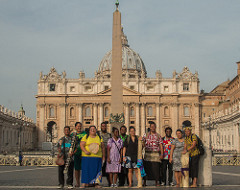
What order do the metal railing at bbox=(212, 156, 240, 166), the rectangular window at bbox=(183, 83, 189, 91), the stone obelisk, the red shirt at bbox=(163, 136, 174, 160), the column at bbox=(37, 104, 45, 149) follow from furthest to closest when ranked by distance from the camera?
the rectangular window at bbox=(183, 83, 189, 91) → the column at bbox=(37, 104, 45, 149) → the metal railing at bbox=(212, 156, 240, 166) → the stone obelisk → the red shirt at bbox=(163, 136, 174, 160)

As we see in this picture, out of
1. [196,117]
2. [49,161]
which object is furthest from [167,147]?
[196,117]

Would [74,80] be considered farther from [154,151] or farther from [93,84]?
[154,151]

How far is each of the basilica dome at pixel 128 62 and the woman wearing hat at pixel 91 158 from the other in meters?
84.5

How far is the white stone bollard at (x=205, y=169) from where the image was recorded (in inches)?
417

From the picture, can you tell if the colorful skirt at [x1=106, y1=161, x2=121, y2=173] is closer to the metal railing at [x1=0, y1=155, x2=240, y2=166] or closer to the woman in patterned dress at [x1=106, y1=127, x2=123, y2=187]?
the woman in patterned dress at [x1=106, y1=127, x2=123, y2=187]

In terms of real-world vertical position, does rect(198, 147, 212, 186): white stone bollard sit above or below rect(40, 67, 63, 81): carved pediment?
below

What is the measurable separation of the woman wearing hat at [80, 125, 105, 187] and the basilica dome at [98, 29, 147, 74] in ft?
277

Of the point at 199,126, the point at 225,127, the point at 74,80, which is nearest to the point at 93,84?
the point at 74,80

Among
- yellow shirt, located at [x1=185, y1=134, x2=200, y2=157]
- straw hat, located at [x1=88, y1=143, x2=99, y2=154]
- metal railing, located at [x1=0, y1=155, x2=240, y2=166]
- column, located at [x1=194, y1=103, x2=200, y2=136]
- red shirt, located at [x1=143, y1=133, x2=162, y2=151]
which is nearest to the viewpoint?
straw hat, located at [x1=88, y1=143, x2=99, y2=154]

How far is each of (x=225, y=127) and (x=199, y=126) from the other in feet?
67.8

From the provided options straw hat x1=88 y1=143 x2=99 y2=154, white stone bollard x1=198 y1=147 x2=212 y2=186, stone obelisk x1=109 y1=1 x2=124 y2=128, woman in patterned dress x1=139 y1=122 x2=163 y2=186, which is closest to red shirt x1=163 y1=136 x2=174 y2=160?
woman in patterned dress x1=139 y1=122 x2=163 y2=186

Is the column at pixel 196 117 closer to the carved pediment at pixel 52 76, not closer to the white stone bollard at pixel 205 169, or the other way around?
the carved pediment at pixel 52 76

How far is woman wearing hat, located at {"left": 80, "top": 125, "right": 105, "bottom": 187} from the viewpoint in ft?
32.7

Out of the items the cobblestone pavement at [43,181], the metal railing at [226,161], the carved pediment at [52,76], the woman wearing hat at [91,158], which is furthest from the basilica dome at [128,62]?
the woman wearing hat at [91,158]
